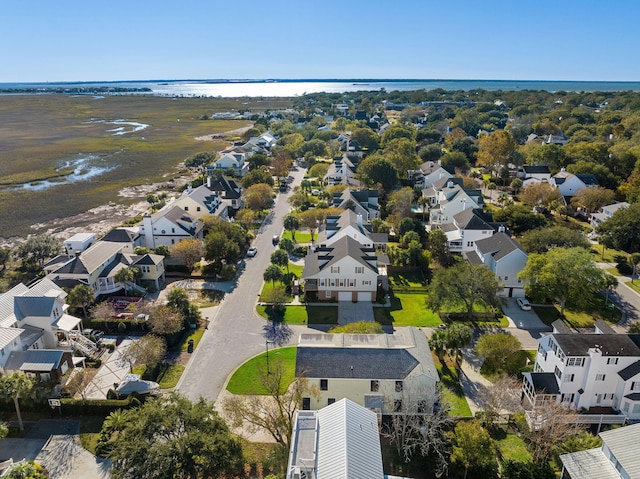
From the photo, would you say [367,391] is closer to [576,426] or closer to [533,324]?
[576,426]

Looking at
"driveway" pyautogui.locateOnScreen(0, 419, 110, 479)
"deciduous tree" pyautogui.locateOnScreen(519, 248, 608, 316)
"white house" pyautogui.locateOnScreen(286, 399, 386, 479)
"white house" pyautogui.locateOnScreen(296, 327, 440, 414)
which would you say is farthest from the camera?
"deciduous tree" pyautogui.locateOnScreen(519, 248, 608, 316)

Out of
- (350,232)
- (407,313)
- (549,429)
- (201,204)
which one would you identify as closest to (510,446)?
(549,429)

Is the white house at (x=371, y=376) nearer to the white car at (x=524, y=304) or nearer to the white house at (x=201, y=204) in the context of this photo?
the white car at (x=524, y=304)

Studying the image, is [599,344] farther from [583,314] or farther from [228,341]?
[228,341]

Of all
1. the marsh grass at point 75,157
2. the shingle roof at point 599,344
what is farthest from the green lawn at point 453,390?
the marsh grass at point 75,157

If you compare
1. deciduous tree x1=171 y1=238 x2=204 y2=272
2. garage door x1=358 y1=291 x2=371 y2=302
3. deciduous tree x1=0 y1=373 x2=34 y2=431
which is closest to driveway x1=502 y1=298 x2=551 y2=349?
garage door x1=358 y1=291 x2=371 y2=302

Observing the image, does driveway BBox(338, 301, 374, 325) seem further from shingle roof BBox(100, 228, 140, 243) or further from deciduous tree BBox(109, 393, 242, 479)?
shingle roof BBox(100, 228, 140, 243)
